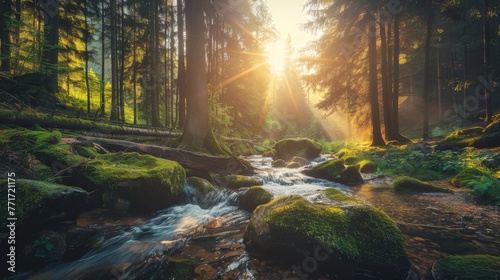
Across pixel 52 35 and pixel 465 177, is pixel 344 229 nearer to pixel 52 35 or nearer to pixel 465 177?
pixel 465 177

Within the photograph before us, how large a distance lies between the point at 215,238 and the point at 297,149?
41.5ft

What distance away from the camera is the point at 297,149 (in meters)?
15.9

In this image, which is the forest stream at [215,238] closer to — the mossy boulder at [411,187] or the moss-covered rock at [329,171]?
the mossy boulder at [411,187]

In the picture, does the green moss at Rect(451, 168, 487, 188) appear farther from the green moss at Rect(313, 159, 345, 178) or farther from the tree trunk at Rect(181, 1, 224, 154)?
the tree trunk at Rect(181, 1, 224, 154)

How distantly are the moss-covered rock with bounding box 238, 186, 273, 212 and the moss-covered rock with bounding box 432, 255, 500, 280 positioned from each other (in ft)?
10.2

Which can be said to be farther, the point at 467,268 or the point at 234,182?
the point at 234,182

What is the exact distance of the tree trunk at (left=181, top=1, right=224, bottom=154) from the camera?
353 inches

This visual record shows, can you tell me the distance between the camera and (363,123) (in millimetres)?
21219

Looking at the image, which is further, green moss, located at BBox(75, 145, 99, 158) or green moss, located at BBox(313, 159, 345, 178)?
green moss, located at BBox(313, 159, 345, 178)

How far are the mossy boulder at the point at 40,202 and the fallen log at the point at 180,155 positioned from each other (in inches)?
122

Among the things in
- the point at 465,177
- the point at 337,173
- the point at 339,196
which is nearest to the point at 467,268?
the point at 339,196

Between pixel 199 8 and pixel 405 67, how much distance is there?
30.5m

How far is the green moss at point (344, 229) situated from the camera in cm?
279

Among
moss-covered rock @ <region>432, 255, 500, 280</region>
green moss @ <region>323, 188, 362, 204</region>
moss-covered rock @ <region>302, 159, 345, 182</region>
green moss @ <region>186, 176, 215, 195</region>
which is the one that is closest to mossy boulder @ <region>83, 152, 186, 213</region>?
green moss @ <region>186, 176, 215, 195</region>
